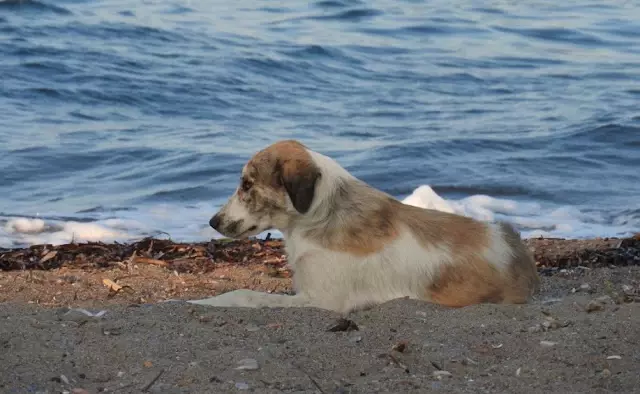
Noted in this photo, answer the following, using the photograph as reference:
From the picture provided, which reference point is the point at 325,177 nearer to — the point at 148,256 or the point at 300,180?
the point at 300,180

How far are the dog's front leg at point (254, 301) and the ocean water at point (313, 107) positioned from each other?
4199 millimetres

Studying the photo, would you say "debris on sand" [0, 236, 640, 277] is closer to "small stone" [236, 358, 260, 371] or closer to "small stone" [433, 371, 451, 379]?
"small stone" [236, 358, 260, 371]

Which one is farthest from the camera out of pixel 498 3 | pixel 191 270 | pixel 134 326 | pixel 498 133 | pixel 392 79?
pixel 498 3

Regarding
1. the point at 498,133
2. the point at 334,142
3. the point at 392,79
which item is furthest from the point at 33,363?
the point at 392,79

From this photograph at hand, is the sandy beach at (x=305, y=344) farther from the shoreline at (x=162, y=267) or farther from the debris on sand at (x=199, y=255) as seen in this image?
the debris on sand at (x=199, y=255)

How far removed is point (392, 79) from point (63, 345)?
14799 millimetres

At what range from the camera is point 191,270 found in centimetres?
788

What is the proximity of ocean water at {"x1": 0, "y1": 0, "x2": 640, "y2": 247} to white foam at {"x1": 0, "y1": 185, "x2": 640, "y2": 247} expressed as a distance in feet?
0.11

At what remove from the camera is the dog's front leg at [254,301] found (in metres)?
6.24

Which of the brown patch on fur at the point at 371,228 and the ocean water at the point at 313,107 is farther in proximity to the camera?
the ocean water at the point at 313,107

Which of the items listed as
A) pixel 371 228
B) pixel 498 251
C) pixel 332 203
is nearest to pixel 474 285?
pixel 498 251

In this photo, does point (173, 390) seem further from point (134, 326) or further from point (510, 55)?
point (510, 55)

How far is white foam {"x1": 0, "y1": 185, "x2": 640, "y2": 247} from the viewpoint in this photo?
10422 millimetres

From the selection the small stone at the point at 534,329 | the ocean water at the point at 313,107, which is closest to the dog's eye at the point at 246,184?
the small stone at the point at 534,329
